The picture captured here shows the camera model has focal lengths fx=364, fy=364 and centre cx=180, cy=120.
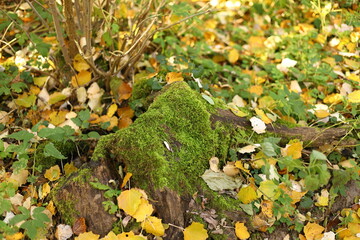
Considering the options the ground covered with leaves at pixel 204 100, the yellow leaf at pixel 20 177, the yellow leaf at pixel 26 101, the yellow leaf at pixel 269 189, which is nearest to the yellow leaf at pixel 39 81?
the ground covered with leaves at pixel 204 100

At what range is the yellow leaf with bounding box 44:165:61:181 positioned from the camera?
7.62 feet

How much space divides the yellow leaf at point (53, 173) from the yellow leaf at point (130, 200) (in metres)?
0.53

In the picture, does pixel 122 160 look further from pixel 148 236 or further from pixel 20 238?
pixel 20 238

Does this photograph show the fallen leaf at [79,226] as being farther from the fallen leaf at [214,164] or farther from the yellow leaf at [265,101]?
the yellow leaf at [265,101]

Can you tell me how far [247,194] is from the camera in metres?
2.20

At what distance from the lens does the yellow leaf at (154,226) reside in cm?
197

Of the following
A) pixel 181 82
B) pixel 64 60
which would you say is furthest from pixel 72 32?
pixel 181 82

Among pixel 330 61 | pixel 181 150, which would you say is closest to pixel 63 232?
pixel 181 150

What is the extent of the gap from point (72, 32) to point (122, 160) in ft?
3.95

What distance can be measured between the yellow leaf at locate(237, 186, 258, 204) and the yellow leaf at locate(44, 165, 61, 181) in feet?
3.81

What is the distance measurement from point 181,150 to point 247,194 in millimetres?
478

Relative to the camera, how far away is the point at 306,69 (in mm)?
3348

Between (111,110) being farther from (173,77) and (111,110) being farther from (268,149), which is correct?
(268,149)

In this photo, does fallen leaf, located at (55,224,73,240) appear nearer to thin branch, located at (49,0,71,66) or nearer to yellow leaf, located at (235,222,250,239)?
yellow leaf, located at (235,222,250,239)
